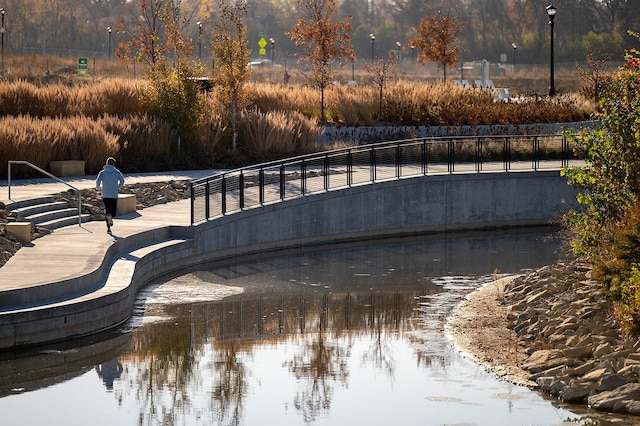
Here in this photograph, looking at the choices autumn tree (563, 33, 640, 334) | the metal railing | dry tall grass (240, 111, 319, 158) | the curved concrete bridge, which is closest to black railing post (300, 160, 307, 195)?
the metal railing

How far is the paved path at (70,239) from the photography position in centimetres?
1847

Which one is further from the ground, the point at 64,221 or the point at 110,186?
the point at 110,186

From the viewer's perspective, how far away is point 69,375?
15703mm

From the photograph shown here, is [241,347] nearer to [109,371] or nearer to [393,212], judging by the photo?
[109,371]

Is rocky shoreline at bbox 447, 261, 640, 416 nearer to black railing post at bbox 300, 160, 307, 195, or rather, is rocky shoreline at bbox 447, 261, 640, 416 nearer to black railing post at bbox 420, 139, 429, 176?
black railing post at bbox 300, 160, 307, 195

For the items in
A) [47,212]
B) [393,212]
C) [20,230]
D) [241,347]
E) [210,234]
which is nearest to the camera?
[241,347]

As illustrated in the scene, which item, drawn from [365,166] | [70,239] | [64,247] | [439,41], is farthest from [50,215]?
[439,41]

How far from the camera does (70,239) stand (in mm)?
22094

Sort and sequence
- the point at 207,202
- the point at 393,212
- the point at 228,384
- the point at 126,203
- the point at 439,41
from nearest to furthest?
the point at 228,384, the point at 207,202, the point at 126,203, the point at 393,212, the point at 439,41

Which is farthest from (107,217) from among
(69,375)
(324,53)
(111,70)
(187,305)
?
(111,70)

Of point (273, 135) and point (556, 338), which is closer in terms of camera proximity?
point (556, 338)

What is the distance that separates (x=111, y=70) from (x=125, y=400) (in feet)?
191

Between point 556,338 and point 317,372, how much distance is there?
3.15 meters

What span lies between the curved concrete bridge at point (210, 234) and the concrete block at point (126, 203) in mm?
292
